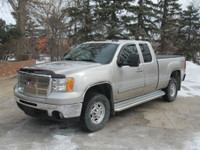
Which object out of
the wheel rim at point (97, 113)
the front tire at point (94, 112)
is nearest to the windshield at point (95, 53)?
the front tire at point (94, 112)

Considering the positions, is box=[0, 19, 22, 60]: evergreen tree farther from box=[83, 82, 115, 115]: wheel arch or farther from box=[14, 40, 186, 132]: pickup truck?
box=[83, 82, 115, 115]: wheel arch

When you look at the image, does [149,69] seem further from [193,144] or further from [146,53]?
[193,144]

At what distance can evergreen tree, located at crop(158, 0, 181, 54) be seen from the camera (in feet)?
67.9

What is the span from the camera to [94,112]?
4.21 m

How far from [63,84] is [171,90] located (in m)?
4.41

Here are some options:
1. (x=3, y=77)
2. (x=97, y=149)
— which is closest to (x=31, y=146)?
(x=97, y=149)

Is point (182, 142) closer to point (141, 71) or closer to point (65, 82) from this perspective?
point (141, 71)

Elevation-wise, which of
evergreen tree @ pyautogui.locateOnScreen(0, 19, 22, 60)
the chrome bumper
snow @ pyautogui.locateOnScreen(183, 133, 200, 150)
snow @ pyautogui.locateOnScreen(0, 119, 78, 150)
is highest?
evergreen tree @ pyautogui.locateOnScreen(0, 19, 22, 60)

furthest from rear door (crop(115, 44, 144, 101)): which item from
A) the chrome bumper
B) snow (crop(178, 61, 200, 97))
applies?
snow (crop(178, 61, 200, 97))

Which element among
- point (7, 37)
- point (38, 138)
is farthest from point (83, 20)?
point (38, 138)

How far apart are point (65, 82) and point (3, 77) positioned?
8.73 metres

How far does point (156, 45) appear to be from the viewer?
988 inches

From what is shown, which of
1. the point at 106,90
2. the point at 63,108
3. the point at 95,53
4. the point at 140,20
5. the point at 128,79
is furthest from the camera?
the point at 140,20

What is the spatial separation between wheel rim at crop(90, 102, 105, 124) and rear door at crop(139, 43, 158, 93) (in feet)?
5.32
